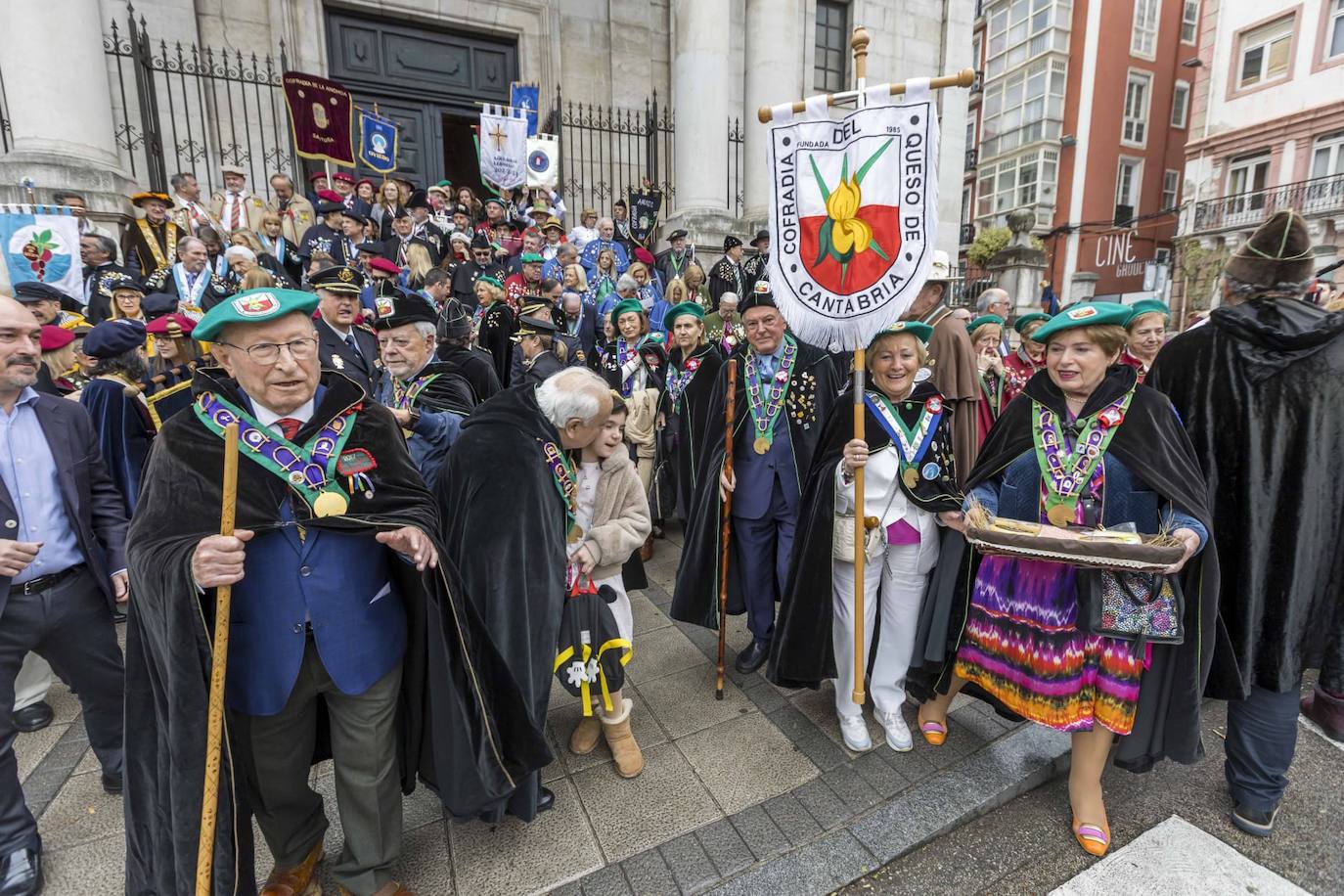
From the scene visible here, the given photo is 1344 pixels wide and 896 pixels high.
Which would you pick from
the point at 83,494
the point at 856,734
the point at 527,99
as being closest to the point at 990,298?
the point at 856,734

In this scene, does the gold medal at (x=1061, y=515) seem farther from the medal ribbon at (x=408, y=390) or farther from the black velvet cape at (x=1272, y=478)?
the medal ribbon at (x=408, y=390)

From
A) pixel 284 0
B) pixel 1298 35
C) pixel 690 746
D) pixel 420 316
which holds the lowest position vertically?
pixel 690 746

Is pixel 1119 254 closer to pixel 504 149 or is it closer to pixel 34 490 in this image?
pixel 504 149

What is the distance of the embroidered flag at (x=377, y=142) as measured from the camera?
10.5 m

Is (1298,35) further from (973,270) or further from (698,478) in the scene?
(698,478)

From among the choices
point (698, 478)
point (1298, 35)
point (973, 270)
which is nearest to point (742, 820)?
point (698, 478)

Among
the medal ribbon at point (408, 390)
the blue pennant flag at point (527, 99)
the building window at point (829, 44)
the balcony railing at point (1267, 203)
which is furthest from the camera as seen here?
the balcony railing at point (1267, 203)

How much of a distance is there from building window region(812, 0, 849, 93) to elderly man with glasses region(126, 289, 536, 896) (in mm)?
15823

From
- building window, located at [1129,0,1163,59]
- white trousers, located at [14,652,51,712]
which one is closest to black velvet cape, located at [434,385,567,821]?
white trousers, located at [14,652,51,712]

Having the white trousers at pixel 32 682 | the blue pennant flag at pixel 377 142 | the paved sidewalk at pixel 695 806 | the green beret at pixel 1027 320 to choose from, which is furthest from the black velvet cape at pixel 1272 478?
the blue pennant flag at pixel 377 142

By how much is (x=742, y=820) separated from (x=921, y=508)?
5.50 ft

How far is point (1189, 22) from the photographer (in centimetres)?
3553

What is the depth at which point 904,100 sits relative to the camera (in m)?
2.91

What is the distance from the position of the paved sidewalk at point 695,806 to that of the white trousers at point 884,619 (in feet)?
0.81
